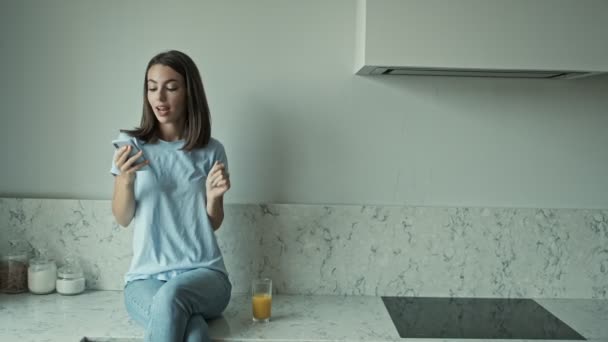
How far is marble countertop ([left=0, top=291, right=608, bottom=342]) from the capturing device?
1.60m

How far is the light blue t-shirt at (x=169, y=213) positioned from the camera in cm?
179

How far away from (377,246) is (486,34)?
736 mm

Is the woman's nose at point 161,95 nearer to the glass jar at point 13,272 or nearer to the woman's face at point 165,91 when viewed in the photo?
the woman's face at point 165,91

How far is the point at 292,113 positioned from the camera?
200 cm

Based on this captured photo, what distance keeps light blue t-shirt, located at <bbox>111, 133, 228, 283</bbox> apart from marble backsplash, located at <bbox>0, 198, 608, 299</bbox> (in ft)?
0.64

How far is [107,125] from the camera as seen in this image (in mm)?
2004

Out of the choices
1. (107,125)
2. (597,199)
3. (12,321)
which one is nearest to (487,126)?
(597,199)

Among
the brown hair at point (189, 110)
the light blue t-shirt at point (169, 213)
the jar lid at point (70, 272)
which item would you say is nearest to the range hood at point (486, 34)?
the brown hair at point (189, 110)

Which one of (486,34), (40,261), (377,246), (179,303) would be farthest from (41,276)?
(486,34)

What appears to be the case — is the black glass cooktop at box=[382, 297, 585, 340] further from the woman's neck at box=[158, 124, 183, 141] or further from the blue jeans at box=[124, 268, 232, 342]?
the woman's neck at box=[158, 124, 183, 141]

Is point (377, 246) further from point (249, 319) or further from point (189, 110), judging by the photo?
point (189, 110)

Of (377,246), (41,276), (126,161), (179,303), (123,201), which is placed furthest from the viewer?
(377,246)

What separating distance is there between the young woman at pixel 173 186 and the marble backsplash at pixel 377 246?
7.9 inches

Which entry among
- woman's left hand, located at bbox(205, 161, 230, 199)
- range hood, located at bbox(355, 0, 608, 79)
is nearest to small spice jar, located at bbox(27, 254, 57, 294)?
woman's left hand, located at bbox(205, 161, 230, 199)
